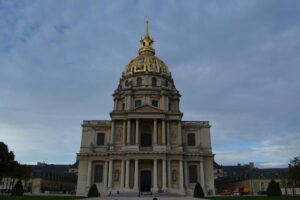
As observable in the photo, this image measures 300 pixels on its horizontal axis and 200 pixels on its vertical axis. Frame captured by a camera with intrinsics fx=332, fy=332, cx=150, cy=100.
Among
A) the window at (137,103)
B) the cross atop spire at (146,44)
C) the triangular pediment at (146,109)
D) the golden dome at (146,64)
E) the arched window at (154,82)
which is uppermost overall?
the cross atop spire at (146,44)

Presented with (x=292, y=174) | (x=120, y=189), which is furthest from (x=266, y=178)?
(x=120, y=189)

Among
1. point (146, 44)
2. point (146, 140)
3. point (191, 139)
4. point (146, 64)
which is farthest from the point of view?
point (146, 44)

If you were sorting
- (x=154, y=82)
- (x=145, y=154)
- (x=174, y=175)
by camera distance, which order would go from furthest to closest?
(x=154, y=82), (x=174, y=175), (x=145, y=154)

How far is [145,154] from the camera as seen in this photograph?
48.7 m

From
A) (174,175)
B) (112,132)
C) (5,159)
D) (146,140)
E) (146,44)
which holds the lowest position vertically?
(174,175)

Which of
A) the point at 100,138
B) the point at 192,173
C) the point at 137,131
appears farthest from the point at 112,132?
the point at 192,173

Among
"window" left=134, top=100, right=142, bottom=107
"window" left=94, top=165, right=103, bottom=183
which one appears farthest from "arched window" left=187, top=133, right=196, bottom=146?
"window" left=94, top=165, right=103, bottom=183

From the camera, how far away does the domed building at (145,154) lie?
159ft

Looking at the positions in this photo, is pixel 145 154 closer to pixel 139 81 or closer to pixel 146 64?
pixel 139 81

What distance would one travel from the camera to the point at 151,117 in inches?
2013

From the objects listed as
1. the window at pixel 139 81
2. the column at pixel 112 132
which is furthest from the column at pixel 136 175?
the window at pixel 139 81

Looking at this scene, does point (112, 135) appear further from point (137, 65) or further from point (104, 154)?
point (137, 65)

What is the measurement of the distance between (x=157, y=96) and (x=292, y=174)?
25714 mm

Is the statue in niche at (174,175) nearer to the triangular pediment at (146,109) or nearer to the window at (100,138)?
the triangular pediment at (146,109)
